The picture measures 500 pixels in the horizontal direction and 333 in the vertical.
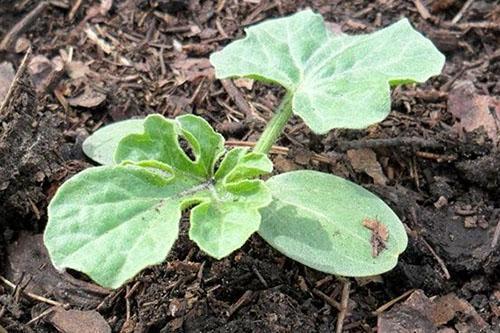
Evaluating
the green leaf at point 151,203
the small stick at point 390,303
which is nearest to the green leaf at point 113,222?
the green leaf at point 151,203

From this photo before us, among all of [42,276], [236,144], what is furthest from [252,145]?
[42,276]

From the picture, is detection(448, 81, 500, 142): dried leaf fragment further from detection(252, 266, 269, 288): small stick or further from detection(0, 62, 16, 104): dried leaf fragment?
detection(0, 62, 16, 104): dried leaf fragment

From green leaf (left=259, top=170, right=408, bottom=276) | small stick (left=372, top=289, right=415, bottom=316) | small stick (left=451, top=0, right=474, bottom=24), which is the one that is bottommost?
small stick (left=372, top=289, right=415, bottom=316)

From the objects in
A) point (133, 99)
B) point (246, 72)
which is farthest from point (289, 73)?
point (133, 99)

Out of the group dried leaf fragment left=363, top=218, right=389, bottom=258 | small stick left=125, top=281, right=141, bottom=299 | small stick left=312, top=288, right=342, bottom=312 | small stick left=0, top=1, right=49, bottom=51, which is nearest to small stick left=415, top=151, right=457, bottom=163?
dried leaf fragment left=363, top=218, right=389, bottom=258

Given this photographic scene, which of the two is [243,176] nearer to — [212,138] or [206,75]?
[212,138]
